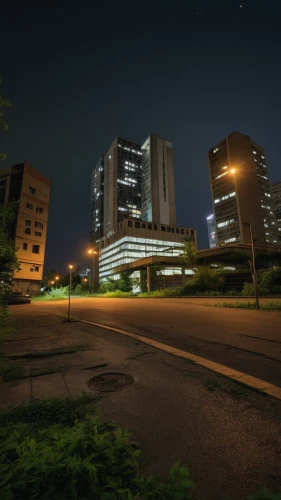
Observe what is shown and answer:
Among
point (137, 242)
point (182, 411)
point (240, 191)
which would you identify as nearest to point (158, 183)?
point (240, 191)

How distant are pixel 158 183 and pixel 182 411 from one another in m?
142

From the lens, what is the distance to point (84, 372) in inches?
179

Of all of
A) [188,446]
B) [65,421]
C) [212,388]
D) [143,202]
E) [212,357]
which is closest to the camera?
[188,446]

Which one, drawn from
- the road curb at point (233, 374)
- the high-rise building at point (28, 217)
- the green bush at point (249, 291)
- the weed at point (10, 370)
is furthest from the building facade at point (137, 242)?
the weed at point (10, 370)

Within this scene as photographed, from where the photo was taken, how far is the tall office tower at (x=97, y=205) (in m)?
159

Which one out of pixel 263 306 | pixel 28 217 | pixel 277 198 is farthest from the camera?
pixel 277 198

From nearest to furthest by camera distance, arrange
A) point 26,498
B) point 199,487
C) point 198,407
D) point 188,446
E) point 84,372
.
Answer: point 26,498
point 199,487
point 188,446
point 198,407
point 84,372

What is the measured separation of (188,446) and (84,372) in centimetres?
282

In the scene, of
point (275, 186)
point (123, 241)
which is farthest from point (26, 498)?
point (275, 186)

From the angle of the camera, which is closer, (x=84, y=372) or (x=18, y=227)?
(x=84, y=372)

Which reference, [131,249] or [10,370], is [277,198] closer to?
[131,249]

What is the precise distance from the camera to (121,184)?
14250 cm

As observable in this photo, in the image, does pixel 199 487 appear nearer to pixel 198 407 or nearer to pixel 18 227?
pixel 198 407

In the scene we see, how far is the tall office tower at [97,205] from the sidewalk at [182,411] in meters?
151
